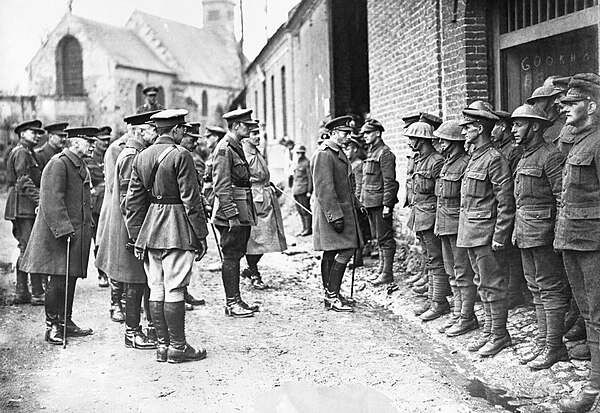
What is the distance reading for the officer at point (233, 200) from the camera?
747 centimetres

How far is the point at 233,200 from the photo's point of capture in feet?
25.0

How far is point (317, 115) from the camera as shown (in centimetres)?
1811

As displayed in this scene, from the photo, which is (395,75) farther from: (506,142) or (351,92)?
(351,92)

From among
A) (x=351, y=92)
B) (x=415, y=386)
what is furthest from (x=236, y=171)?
(x=351, y=92)

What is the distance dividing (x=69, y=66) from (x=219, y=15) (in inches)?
537

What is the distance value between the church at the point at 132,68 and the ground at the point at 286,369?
27.1 metres

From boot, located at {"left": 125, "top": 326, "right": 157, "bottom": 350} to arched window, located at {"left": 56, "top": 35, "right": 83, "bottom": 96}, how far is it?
3145 centimetres

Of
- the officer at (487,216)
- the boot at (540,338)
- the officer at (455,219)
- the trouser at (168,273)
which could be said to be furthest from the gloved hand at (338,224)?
the boot at (540,338)

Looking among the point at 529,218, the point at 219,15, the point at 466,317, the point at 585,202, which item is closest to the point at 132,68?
the point at 219,15

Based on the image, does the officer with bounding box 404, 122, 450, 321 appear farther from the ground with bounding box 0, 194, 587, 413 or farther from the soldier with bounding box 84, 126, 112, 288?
the soldier with bounding box 84, 126, 112, 288

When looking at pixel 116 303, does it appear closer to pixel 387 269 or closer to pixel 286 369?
pixel 286 369

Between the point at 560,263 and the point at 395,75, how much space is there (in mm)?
5783

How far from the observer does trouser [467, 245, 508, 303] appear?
5910 millimetres

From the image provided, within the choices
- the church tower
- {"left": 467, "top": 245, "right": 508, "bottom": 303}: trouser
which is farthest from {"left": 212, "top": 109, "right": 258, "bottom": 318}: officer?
the church tower
